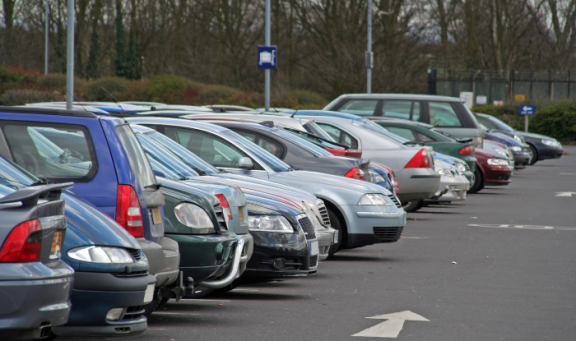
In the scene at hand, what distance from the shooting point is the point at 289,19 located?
153 ft

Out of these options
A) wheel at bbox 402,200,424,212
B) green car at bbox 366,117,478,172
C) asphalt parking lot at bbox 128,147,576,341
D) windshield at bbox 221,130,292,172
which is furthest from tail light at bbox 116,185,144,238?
green car at bbox 366,117,478,172

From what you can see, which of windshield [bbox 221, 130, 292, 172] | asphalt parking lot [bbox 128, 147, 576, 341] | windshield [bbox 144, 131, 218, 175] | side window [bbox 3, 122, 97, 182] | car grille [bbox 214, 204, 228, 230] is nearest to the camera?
side window [bbox 3, 122, 97, 182]

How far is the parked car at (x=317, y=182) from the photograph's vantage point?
9469 millimetres

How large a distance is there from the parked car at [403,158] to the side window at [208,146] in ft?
17.5

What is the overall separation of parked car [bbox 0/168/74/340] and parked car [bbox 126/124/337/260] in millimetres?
3186

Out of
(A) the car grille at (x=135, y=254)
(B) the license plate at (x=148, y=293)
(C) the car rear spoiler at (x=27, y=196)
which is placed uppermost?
(C) the car rear spoiler at (x=27, y=196)

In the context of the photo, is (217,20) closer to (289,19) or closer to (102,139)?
(289,19)

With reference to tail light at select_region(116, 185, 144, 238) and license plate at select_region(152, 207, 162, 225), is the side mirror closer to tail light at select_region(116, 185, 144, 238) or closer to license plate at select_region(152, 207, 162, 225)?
license plate at select_region(152, 207, 162, 225)

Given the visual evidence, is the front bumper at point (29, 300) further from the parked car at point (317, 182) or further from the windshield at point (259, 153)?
the windshield at point (259, 153)

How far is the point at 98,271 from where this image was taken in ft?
15.6

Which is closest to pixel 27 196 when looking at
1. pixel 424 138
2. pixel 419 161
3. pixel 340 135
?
pixel 419 161

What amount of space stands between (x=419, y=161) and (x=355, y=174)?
3451mm

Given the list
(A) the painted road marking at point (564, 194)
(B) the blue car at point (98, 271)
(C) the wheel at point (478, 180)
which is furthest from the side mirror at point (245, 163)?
(A) the painted road marking at point (564, 194)

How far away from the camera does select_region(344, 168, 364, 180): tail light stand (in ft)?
36.5
